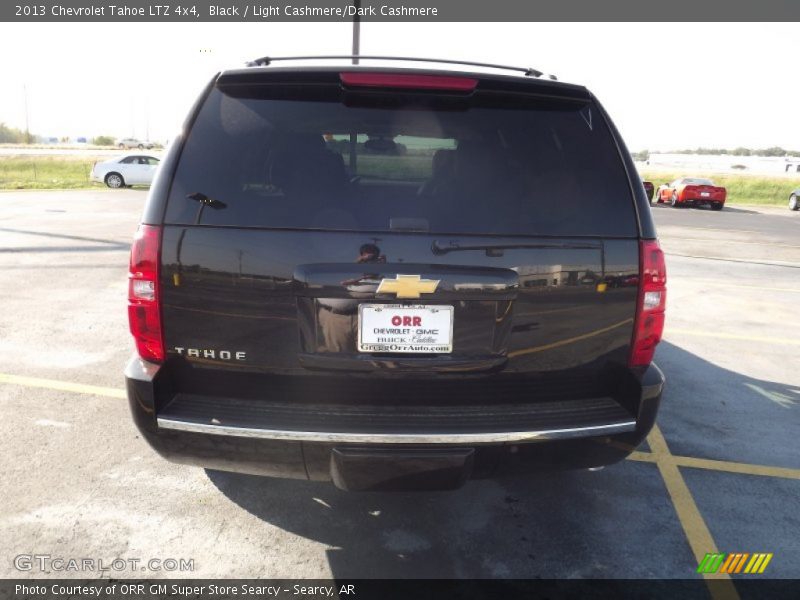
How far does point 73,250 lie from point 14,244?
126 centimetres

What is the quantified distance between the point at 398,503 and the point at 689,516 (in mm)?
1482

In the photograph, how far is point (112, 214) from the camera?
1505cm

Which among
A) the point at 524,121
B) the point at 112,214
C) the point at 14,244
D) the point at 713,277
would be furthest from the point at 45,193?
the point at 524,121

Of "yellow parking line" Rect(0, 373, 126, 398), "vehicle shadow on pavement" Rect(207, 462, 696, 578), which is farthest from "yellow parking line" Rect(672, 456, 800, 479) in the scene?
"yellow parking line" Rect(0, 373, 126, 398)

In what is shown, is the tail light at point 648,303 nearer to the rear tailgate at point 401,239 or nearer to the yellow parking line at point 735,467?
the rear tailgate at point 401,239

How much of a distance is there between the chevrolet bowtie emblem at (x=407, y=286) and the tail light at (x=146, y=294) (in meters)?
0.85

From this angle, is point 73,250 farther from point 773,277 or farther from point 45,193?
point 45,193

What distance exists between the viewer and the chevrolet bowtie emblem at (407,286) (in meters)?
2.10

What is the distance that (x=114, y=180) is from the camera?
25688 mm

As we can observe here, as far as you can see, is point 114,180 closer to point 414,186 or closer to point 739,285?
point 739,285

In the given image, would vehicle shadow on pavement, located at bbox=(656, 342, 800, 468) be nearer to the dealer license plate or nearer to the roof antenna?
the dealer license plate

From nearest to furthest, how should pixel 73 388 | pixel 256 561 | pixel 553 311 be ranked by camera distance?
pixel 553 311 < pixel 256 561 < pixel 73 388
